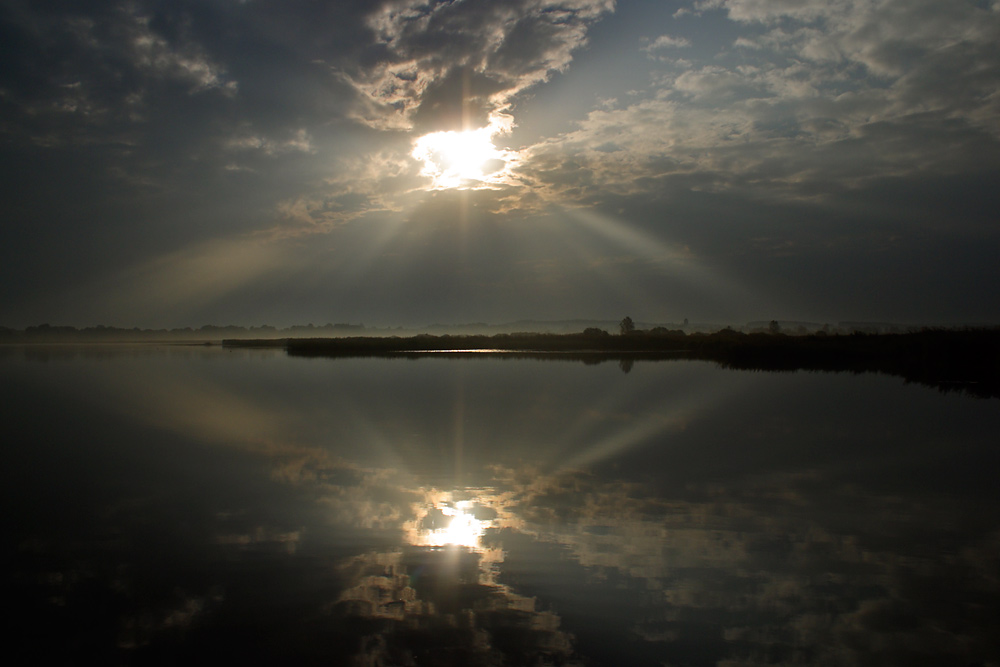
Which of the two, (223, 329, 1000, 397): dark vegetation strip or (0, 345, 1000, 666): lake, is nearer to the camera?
(0, 345, 1000, 666): lake

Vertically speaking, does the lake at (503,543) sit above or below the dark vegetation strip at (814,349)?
below

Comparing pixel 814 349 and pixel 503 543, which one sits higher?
pixel 814 349

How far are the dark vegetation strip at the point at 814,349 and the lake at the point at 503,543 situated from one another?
18008mm

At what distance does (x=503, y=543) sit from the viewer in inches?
248

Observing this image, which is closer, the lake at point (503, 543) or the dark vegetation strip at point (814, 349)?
the lake at point (503, 543)

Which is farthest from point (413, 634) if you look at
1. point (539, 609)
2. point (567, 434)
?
point (567, 434)

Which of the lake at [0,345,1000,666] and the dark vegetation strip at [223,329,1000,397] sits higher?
the dark vegetation strip at [223,329,1000,397]

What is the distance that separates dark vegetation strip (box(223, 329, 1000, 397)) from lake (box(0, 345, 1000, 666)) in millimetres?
18008

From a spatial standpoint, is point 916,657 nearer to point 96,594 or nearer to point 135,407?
point 96,594

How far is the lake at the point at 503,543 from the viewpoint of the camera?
14.4 feet

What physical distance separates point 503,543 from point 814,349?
45.6 meters

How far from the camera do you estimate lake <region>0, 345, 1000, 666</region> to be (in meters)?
4.38

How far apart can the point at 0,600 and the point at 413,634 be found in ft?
11.4

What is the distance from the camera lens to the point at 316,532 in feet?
22.0
